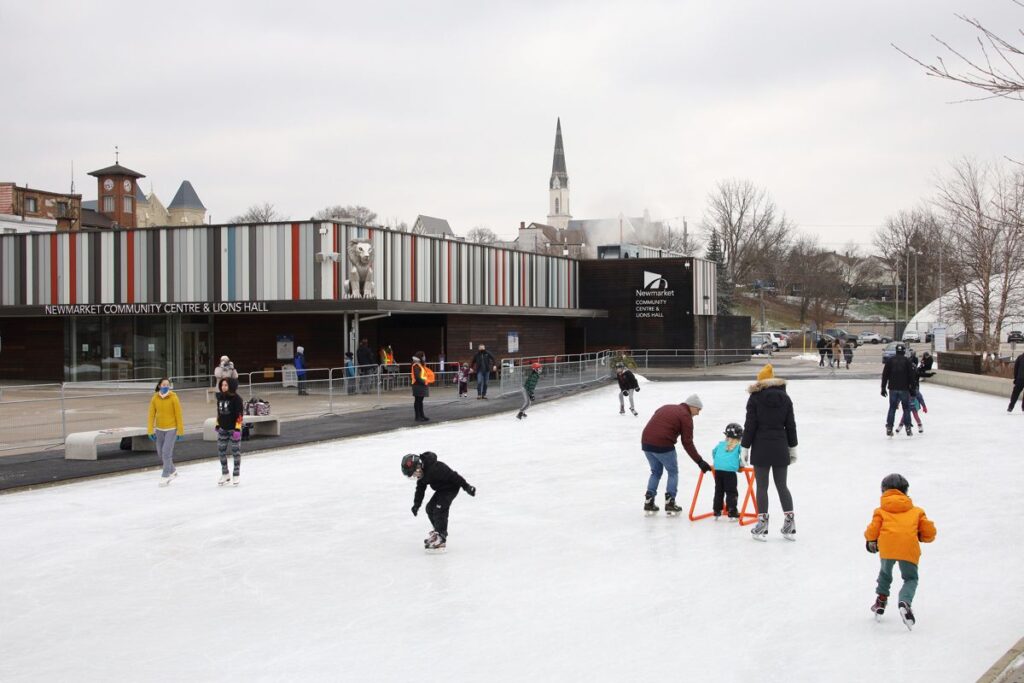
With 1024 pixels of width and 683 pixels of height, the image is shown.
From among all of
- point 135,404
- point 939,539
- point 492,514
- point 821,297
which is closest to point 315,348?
point 135,404

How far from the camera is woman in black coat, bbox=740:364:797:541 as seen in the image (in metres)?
9.33

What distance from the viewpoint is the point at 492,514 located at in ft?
36.7

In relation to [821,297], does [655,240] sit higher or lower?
higher

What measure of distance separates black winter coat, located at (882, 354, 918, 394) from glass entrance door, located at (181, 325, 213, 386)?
22.5 m

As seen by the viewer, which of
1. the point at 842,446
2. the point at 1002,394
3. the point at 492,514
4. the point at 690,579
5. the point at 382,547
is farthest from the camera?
the point at 1002,394

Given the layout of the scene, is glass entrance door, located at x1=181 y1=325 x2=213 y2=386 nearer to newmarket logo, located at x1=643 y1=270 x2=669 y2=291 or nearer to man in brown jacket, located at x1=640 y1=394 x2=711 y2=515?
newmarket logo, located at x1=643 y1=270 x2=669 y2=291

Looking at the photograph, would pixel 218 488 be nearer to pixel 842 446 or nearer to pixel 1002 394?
pixel 842 446

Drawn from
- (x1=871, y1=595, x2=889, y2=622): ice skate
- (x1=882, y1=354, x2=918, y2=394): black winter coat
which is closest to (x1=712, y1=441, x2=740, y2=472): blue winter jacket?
(x1=871, y1=595, x2=889, y2=622): ice skate

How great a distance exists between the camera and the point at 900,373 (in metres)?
17.6

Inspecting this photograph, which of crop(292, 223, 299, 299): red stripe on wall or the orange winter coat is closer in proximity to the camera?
the orange winter coat

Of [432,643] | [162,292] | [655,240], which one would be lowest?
[432,643]

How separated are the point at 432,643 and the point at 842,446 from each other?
12032 millimetres

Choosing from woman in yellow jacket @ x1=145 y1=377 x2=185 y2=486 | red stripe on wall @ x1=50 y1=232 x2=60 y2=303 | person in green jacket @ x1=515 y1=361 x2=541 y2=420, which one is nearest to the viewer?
woman in yellow jacket @ x1=145 y1=377 x2=185 y2=486

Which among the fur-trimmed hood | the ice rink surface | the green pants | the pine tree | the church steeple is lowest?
the ice rink surface
